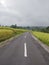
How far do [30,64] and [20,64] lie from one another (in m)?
0.57

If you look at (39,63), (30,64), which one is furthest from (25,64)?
(39,63)

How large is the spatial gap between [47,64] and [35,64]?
0.69m

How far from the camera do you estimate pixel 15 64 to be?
9.32m

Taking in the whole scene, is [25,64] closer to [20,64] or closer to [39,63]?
[20,64]

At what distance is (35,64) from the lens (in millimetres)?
9367

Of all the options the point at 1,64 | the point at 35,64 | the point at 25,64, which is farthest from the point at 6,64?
the point at 35,64

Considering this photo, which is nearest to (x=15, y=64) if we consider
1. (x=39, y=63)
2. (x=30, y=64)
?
(x=30, y=64)

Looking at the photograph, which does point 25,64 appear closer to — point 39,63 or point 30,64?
point 30,64

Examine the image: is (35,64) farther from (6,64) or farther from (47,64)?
(6,64)

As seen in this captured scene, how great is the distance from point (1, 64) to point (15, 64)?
2.64 feet

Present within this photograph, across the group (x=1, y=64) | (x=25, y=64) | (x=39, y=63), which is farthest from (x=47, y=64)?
(x=1, y=64)

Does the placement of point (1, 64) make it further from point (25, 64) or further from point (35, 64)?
point (35, 64)

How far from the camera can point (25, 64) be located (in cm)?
935

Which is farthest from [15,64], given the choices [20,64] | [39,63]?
[39,63]
